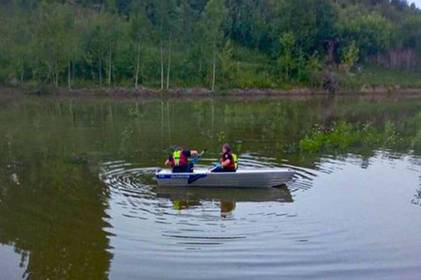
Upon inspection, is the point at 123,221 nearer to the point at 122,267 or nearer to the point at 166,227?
the point at 166,227

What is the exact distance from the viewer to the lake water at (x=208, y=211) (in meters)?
12.6

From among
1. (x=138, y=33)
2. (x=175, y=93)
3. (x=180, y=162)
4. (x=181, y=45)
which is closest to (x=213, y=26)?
(x=181, y=45)

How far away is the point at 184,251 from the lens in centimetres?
1341

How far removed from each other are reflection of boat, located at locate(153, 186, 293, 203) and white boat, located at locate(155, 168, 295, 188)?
0.55 ft

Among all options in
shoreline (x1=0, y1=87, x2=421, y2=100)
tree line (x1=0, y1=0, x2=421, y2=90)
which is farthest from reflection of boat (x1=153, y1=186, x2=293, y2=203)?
tree line (x1=0, y1=0, x2=421, y2=90)

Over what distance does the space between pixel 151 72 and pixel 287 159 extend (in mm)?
52368

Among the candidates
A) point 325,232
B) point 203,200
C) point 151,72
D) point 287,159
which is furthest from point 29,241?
point 151,72

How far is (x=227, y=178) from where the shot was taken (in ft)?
63.7

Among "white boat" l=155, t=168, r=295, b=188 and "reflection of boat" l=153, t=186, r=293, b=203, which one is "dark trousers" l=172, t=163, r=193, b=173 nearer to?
"white boat" l=155, t=168, r=295, b=188

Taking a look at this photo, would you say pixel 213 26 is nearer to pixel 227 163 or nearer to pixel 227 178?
pixel 227 163

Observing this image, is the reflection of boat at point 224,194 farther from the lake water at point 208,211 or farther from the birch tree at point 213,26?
the birch tree at point 213,26

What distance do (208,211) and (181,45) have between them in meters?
65.0

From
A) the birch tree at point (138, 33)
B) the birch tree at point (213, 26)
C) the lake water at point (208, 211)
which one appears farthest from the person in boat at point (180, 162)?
the birch tree at point (213, 26)

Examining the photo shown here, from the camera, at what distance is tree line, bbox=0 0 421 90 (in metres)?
70.4
